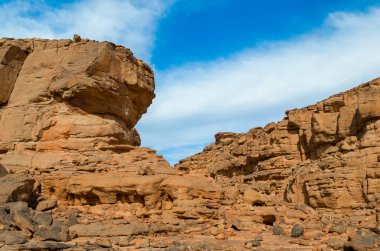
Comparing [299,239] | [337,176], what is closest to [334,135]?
[337,176]

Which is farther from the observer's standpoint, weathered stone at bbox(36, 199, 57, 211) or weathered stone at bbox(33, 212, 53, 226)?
weathered stone at bbox(36, 199, 57, 211)

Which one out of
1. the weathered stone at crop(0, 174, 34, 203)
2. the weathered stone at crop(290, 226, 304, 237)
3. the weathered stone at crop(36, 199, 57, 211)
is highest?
the weathered stone at crop(0, 174, 34, 203)

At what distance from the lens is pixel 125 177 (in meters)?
17.1

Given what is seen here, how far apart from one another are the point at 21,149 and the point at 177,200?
6.97 m

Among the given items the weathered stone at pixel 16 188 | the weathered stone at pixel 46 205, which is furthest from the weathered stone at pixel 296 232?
the weathered stone at pixel 16 188

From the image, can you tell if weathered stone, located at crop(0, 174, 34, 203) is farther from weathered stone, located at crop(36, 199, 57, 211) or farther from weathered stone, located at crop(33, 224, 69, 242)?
weathered stone, located at crop(33, 224, 69, 242)

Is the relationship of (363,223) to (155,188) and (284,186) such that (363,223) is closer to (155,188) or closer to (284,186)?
(284,186)

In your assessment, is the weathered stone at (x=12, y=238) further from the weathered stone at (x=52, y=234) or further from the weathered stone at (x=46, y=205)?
the weathered stone at (x=46, y=205)

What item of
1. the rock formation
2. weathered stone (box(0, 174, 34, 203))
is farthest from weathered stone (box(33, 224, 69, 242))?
weathered stone (box(0, 174, 34, 203))

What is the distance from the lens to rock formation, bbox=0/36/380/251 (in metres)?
15.3

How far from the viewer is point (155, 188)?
1680 cm

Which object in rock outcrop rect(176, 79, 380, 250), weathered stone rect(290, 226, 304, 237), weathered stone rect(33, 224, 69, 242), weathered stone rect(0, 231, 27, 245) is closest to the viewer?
weathered stone rect(0, 231, 27, 245)

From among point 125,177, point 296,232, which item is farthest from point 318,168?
point 125,177

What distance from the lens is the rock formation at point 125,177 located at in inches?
602
